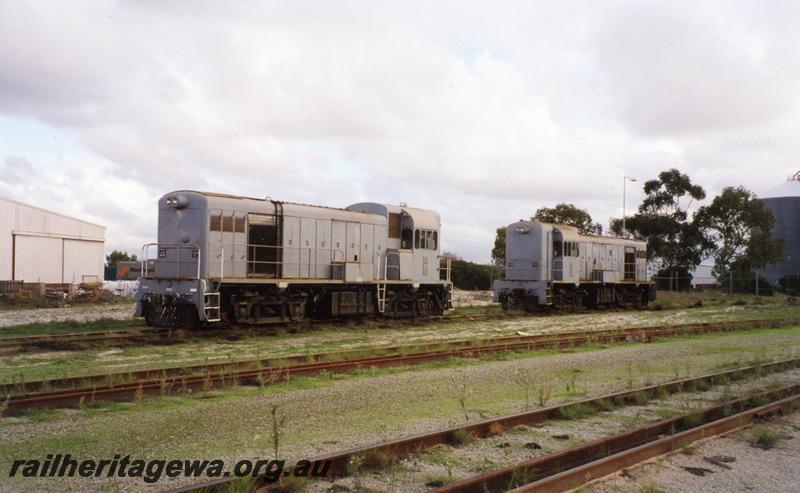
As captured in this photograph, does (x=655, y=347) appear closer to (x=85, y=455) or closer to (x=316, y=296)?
(x=316, y=296)

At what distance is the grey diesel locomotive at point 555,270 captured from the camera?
92.8 feet

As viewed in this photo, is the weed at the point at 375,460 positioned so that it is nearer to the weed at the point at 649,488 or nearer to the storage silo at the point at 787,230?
the weed at the point at 649,488

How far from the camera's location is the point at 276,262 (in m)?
18.2

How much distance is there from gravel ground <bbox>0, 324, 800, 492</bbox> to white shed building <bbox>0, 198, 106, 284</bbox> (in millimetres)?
30778

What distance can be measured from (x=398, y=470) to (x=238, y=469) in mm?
1454

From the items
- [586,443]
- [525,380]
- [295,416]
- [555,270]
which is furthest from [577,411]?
[555,270]

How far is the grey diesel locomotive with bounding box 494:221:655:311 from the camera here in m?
28.3

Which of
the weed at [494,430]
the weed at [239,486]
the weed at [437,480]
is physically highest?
the weed at [239,486]

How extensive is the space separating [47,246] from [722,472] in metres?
38.3

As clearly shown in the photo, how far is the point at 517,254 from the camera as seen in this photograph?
96.3 feet

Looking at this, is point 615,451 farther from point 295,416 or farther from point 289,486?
point 295,416

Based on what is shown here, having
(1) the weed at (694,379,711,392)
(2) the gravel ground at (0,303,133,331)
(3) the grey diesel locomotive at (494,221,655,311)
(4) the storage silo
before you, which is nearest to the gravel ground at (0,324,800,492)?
(1) the weed at (694,379,711,392)

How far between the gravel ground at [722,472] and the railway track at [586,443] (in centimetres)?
13

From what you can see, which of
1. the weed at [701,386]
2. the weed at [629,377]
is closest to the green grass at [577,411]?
the weed at [629,377]
